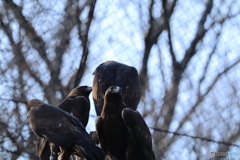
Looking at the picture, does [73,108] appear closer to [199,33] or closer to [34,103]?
[34,103]

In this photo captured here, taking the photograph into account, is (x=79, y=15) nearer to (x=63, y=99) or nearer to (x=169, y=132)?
(x=63, y=99)

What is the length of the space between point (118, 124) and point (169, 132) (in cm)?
65

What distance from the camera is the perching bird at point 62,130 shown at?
3.82 metres

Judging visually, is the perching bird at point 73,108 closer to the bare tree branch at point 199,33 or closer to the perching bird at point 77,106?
the perching bird at point 77,106

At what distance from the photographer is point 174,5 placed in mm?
5172

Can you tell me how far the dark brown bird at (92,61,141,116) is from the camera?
4.57 m

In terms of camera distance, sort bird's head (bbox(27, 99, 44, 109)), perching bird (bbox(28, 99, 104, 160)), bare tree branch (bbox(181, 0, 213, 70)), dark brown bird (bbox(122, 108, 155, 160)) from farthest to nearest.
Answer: bare tree branch (bbox(181, 0, 213, 70)), bird's head (bbox(27, 99, 44, 109)), dark brown bird (bbox(122, 108, 155, 160)), perching bird (bbox(28, 99, 104, 160))

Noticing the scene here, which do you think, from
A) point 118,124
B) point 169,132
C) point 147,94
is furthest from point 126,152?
point 147,94

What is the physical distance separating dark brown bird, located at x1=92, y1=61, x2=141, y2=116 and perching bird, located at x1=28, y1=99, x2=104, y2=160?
1.24 ft

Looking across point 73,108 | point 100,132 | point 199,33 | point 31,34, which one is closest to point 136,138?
point 100,132

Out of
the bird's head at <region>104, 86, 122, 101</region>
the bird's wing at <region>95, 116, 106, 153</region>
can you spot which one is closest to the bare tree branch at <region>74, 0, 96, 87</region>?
the bird's head at <region>104, 86, 122, 101</region>

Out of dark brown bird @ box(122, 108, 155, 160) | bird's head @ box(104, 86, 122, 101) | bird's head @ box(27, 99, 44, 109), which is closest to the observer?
dark brown bird @ box(122, 108, 155, 160)

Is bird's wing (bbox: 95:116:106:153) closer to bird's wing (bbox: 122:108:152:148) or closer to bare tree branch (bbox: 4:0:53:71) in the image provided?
bird's wing (bbox: 122:108:152:148)

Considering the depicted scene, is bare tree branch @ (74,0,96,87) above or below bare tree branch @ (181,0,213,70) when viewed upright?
above
